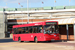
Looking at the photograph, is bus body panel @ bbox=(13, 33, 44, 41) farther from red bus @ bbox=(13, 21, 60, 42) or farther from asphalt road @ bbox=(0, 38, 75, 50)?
asphalt road @ bbox=(0, 38, 75, 50)

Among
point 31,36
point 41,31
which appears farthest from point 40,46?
point 31,36

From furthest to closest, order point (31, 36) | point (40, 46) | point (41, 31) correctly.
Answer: point (31, 36), point (41, 31), point (40, 46)

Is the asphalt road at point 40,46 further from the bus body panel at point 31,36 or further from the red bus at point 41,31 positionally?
the bus body panel at point 31,36

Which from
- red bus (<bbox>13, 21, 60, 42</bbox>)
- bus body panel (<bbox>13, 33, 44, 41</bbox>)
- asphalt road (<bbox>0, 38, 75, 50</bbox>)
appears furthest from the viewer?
bus body panel (<bbox>13, 33, 44, 41</bbox>)

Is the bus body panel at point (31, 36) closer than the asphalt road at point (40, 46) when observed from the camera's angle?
No

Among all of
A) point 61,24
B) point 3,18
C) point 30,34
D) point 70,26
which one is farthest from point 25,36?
point 3,18

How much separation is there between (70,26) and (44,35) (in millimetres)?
10923

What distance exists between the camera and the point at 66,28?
33.1m

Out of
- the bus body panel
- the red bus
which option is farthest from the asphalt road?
the bus body panel

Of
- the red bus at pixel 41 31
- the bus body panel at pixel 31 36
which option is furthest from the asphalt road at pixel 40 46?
the bus body panel at pixel 31 36

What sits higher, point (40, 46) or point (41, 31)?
point (41, 31)

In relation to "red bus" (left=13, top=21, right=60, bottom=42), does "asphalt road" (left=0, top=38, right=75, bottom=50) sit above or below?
below

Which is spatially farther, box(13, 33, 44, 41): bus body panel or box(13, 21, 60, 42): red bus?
box(13, 33, 44, 41): bus body panel

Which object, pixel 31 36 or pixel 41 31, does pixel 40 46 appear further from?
pixel 31 36
